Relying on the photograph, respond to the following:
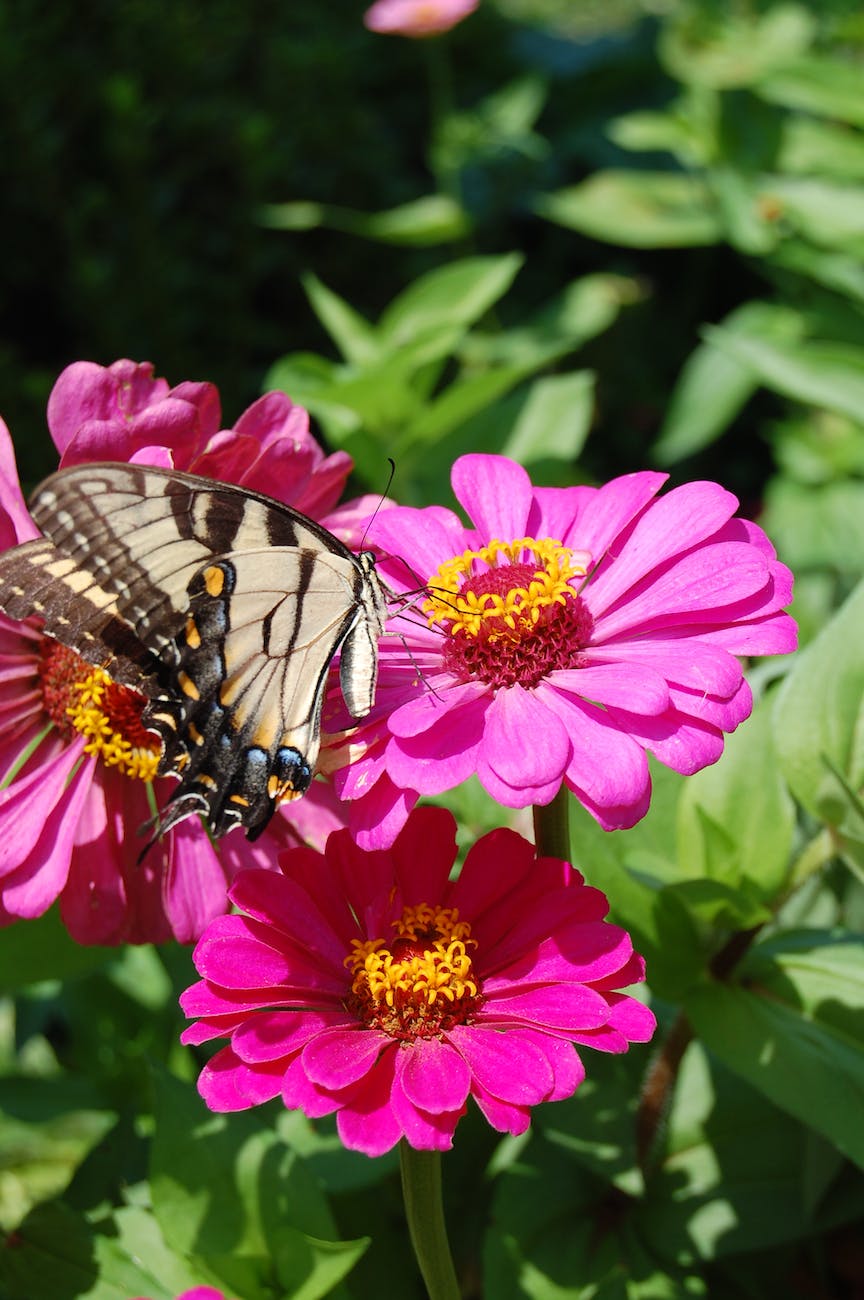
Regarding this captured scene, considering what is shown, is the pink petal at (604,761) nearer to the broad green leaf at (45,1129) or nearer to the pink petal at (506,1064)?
the pink petal at (506,1064)

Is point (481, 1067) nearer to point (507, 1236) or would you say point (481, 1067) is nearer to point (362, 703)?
point (362, 703)

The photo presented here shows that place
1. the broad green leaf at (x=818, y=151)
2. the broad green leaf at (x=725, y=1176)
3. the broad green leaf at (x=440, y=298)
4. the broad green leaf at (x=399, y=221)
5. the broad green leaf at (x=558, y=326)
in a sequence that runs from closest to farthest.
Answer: the broad green leaf at (x=725, y=1176)
the broad green leaf at (x=440, y=298)
the broad green leaf at (x=818, y=151)
the broad green leaf at (x=399, y=221)
the broad green leaf at (x=558, y=326)

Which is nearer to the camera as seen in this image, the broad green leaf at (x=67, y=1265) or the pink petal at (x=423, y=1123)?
the pink petal at (x=423, y=1123)

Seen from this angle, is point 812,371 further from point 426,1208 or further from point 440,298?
point 426,1208

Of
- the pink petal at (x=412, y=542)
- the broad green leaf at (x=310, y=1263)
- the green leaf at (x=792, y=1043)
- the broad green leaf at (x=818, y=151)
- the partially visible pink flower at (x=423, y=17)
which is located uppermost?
the partially visible pink flower at (x=423, y=17)

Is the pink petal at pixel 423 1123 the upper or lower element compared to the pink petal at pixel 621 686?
lower

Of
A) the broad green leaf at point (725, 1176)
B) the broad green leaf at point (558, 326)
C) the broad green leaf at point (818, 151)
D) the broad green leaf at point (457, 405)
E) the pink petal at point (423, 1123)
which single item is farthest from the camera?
the broad green leaf at point (558, 326)

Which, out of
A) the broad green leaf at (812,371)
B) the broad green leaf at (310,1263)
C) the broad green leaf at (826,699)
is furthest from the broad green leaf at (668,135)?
the broad green leaf at (310,1263)
